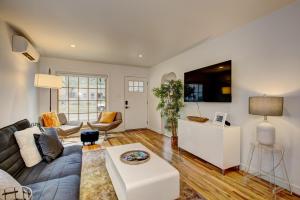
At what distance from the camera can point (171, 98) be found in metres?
3.84

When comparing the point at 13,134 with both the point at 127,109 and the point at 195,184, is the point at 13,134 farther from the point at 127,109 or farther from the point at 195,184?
the point at 127,109

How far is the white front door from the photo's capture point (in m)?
5.44

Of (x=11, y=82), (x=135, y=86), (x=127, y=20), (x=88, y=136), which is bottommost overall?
(x=88, y=136)

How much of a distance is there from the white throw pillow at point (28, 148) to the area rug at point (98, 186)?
0.67 metres

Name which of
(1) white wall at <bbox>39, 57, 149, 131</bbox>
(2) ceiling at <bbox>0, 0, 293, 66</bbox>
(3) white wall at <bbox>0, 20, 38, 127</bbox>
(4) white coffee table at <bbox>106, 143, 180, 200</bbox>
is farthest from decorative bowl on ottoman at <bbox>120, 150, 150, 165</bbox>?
(1) white wall at <bbox>39, 57, 149, 131</bbox>

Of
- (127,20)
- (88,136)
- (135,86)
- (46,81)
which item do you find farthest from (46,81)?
(135,86)

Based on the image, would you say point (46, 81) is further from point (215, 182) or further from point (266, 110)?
point (266, 110)

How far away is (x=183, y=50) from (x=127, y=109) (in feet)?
9.32

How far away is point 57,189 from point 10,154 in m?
0.76

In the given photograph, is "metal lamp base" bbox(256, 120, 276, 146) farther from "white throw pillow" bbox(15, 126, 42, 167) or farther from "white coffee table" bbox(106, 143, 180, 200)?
"white throw pillow" bbox(15, 126, 42, 167)

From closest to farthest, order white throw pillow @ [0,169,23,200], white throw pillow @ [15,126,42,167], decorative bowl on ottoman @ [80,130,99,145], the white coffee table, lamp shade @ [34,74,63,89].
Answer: white throw pillow @ [0,169,23,200]
the white coffee table
white throw pillow @ [15,126,42,167]
lamp shade @ [34,74,63,89]
decorative bowl on ottoman @ [80,130,99,145]

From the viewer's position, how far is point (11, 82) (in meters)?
2.44

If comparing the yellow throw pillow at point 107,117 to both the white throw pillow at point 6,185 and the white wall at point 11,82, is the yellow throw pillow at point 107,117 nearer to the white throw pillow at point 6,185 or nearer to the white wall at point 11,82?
the white wall at point 11,82

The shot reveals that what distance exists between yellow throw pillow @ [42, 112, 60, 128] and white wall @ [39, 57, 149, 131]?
0.82m
